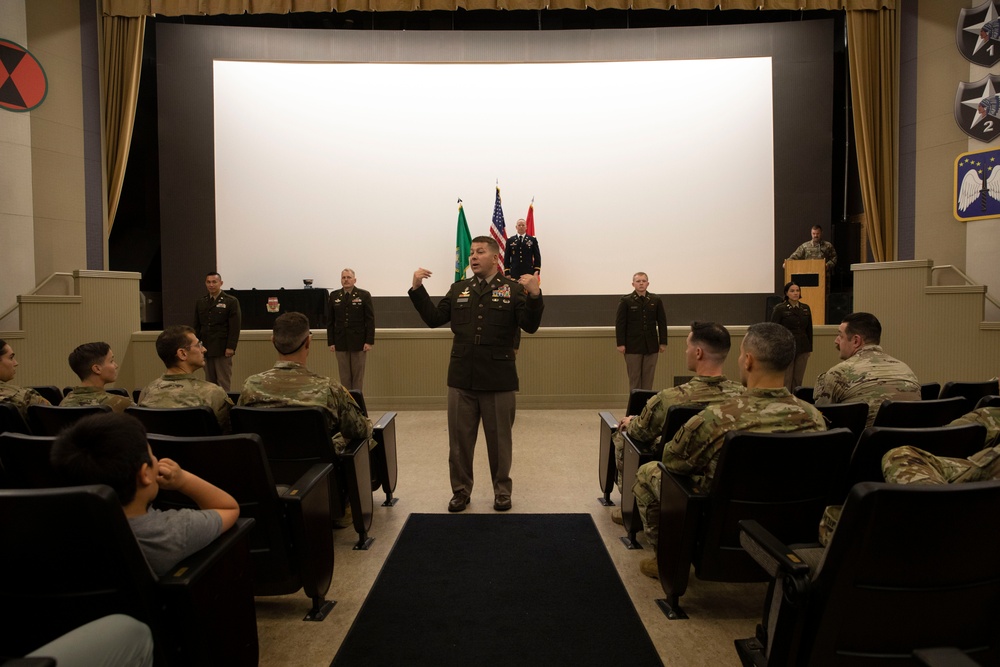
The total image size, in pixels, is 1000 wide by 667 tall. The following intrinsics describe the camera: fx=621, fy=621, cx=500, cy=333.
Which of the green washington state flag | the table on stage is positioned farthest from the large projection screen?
the table on stage

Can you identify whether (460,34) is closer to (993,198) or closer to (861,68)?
(861,68)

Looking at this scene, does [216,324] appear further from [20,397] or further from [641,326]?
[641,326]

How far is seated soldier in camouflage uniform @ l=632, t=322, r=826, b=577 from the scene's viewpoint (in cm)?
196

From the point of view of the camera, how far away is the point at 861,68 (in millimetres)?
7504

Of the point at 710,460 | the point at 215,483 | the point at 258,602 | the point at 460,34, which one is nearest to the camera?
the point at 215,483

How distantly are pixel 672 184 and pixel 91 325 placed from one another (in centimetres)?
693

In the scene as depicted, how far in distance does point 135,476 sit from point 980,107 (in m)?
8.16

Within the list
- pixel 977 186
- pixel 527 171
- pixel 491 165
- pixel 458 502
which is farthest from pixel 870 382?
pixel 491 165

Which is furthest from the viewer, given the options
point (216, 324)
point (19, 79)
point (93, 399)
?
point (19, 79)

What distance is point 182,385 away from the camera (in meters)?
2.57

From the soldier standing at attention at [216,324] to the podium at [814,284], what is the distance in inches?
246

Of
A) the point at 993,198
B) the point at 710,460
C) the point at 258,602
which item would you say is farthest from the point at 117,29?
the point at 993,198

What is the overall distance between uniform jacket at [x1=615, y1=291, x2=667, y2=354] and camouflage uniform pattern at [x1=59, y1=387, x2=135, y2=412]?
13.9ft

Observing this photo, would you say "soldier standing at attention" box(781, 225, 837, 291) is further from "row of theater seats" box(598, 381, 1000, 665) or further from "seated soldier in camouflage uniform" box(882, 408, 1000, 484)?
"seated soldier in camouflage uniform" box(882, 408, 1000, 484)
